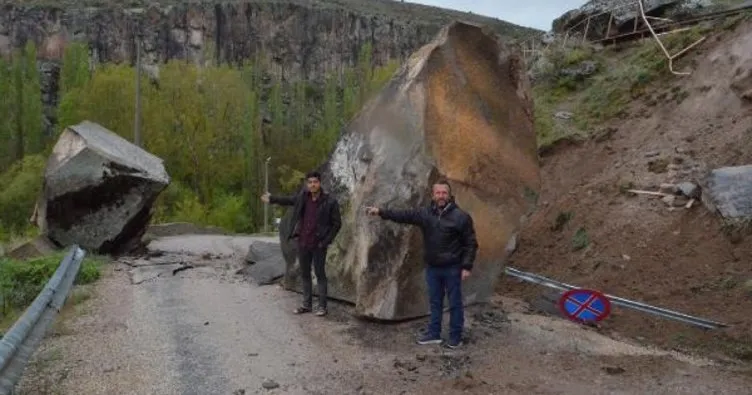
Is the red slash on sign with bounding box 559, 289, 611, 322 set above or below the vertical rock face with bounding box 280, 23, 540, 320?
below

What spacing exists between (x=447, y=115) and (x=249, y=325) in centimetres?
338

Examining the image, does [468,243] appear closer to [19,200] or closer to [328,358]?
[328,358]

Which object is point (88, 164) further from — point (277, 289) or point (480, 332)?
point (480, 332)

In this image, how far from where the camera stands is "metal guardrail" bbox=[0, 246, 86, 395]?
515 centimetres

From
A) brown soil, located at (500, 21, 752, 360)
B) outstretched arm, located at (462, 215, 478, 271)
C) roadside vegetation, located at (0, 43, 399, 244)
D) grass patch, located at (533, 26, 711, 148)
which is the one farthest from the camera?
roadside vegetation, located at (0, 43, 399, 244)

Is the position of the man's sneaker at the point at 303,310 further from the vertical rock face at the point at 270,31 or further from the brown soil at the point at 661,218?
the vertical rock face at the point at 270,31

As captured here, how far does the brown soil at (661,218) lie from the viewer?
8.31 metres

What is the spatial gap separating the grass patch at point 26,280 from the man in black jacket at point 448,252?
5394mm

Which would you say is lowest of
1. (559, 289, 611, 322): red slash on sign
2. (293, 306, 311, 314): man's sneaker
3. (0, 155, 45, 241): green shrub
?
(0, 155, 45, 241): green shrub

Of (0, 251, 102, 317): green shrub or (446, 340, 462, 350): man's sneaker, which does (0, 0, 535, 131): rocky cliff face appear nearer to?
(0, 251, 102, 317): green shrub

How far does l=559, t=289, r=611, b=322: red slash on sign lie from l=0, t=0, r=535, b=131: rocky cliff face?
103 meters

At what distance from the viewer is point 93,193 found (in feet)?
50.1

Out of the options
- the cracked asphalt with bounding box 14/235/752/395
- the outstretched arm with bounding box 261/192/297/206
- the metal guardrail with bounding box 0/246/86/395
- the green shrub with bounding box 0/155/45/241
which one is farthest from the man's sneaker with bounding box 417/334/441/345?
the green shrub with bounding box 0/155/45/241

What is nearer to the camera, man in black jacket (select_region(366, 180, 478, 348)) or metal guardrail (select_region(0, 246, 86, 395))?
metal guardrail (select_region(0, 246, 86, 395))
